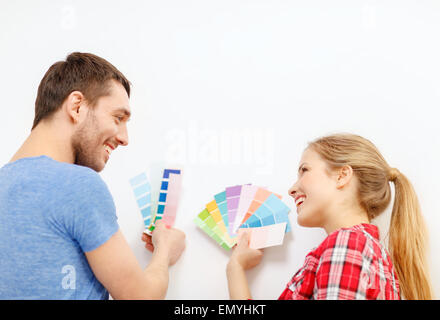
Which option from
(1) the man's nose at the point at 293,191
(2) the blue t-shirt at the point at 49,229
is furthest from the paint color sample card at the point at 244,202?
(2) the blue t-shirt at the point at 49,229

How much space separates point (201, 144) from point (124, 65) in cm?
46

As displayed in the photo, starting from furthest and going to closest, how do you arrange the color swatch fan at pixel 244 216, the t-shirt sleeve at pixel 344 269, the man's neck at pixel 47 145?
the color swatch fan at pixel 244 216 < the man's neck at pixel 47 145 < the t-shirt sleeve at pixel 344 269

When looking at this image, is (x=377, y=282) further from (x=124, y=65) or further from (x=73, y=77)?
(x=124, y=65)

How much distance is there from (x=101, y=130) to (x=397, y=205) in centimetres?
95

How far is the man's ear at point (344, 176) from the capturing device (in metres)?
1.18

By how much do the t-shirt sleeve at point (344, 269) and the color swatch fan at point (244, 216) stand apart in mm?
333

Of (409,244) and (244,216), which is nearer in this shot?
(409,244)

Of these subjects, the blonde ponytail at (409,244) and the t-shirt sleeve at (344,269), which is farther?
the blonde ponytail at (409,244)

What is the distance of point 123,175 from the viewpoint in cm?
149

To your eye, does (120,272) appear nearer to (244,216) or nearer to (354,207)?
(244,216)

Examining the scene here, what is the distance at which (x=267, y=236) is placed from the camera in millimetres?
1321

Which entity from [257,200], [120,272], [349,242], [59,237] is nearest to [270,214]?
[257,200]

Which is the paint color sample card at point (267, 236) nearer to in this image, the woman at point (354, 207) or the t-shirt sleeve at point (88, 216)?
the woman at point (354, 207)

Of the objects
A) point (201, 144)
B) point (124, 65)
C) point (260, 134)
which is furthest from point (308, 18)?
point (124, 65)
